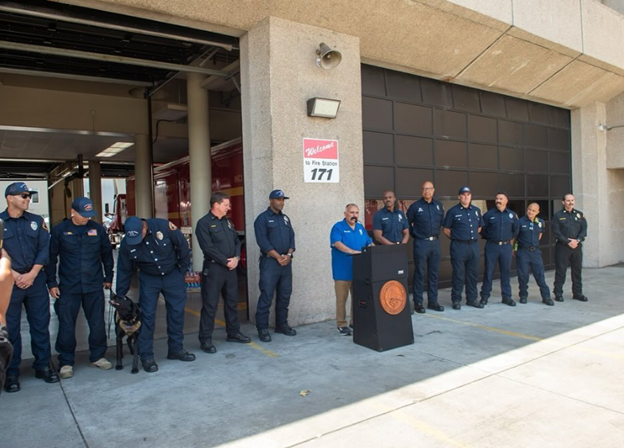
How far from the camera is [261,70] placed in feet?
22.9

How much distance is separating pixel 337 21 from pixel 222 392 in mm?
5631

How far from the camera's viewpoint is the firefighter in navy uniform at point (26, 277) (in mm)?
4730

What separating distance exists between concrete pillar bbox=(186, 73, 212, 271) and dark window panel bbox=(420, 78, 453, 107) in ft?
18.2

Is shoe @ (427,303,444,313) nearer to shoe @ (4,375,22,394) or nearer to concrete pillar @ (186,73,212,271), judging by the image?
shoe @ (4,375,22,394)

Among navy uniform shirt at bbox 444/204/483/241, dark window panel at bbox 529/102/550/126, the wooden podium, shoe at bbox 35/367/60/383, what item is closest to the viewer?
shoe at bbox 35/367/60/383

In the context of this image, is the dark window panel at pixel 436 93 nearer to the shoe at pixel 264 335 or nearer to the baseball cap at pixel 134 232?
the shoe at pixel 264 335

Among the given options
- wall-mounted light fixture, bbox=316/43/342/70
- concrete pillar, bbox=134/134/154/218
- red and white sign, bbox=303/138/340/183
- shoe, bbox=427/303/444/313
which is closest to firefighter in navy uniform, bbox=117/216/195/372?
red and white sign, bbox=303/138/340/183

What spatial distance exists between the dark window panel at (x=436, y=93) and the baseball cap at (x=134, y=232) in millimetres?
6715

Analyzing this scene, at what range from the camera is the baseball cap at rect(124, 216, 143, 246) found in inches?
199

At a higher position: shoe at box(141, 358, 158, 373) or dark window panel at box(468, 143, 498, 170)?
dark window panel at box(468, 143, 498, 170)

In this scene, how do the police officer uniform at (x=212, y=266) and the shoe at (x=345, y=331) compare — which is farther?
the shoe at (x=345, y=331)

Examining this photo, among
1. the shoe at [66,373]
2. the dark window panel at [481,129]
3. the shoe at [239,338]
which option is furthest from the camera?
the dark window panel at [481,129]

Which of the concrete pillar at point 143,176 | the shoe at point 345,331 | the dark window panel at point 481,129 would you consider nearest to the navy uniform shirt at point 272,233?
the shoe at point 345,331

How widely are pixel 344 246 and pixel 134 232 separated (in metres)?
2.65
